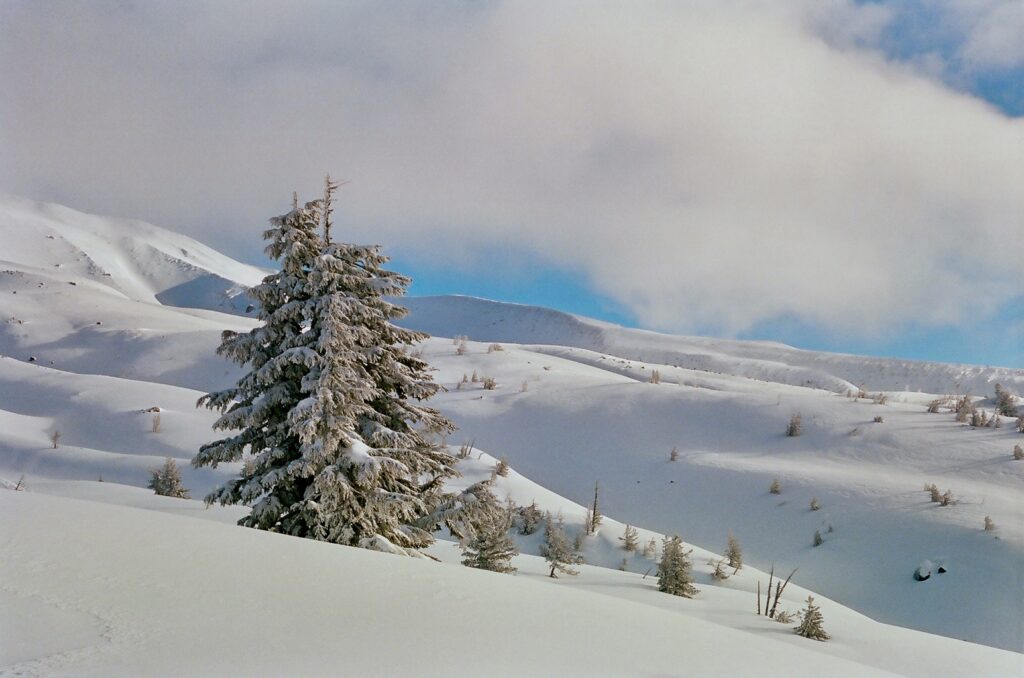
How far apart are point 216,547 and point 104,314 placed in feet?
135

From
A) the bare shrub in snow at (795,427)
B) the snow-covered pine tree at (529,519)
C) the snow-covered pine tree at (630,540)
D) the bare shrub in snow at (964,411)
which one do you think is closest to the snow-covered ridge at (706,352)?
the bare shrub in snow at (795,427)

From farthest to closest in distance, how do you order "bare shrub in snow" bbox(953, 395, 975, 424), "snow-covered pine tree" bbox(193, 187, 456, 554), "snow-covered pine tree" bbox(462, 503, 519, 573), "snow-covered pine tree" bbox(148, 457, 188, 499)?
"bare shrub in snow" bbox(953, 395, 975, 424) → "snow-covered pine tree" bbox(148, 457, 188, 499) → "snow-covered pine tree" bbox(462, 503, 519, 573) → "snow-covered pine tree" bbox(193, 187, 456, 554)

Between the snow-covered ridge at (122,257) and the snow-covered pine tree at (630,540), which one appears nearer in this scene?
the snow-covered pine tree at (630,540)

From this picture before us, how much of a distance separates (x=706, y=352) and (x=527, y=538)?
55.5 metres

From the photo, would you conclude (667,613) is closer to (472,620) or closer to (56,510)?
(472,620)

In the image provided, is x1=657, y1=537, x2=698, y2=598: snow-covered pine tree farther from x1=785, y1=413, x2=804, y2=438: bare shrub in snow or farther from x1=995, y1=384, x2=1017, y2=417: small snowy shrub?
x1=995, y1=384, x2=1017, y2=417: small snowy shrub

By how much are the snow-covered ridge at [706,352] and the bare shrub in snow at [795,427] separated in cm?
2321

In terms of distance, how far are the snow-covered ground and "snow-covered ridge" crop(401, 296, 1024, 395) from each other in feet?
56.2

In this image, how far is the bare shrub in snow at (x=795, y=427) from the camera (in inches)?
771

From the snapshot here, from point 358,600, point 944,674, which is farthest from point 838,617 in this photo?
point 358,600

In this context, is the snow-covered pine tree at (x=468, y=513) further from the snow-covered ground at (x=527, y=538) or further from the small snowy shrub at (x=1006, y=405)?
the small snowy shrub at (x=1006, y=405)

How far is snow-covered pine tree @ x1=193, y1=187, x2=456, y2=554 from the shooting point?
7754 mm

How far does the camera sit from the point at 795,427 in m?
19.7

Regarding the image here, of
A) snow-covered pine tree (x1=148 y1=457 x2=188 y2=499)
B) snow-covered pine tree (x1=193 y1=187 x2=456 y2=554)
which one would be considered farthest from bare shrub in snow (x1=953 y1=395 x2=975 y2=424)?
snow-covered pine tree (x1=148 y1=457 x2=188 y2=499)
